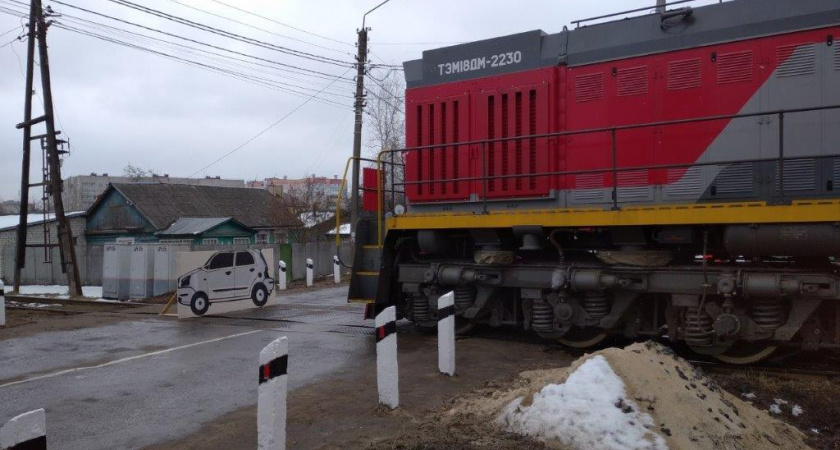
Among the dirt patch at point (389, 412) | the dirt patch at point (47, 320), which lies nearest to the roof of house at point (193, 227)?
the dirt patch at point (47, 320)

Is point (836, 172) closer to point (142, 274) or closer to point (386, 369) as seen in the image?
point (386, 369)

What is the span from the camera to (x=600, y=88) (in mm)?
8609

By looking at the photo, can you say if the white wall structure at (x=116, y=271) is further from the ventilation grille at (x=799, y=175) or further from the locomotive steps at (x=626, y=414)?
the ventilation grille at (x=799, y=175)

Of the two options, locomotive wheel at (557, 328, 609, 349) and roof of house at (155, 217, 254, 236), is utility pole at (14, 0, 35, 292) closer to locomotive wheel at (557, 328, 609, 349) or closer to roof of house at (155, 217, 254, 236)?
roof of house at (155, 217, 254, 236)

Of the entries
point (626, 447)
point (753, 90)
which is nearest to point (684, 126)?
point (753, 90)

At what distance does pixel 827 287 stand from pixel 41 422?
23.4ft

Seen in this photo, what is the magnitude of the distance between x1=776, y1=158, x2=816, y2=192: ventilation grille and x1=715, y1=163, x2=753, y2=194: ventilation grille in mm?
303

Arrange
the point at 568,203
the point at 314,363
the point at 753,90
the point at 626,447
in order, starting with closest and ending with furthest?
the point at 626,447 < the point at 753,90 < the point at 314,363 < the point at 568,203

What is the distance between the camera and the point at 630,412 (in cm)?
455

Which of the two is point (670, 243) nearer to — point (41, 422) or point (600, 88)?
point (600, 88)

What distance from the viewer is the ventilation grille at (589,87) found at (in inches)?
339

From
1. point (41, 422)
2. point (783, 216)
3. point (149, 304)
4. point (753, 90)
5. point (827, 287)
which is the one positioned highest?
point (753, 90)

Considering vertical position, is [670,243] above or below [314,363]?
above

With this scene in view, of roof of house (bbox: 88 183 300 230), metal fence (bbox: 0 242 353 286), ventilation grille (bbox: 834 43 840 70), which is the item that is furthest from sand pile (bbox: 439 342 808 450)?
roof of house (bbox: 88 183 300 230)
